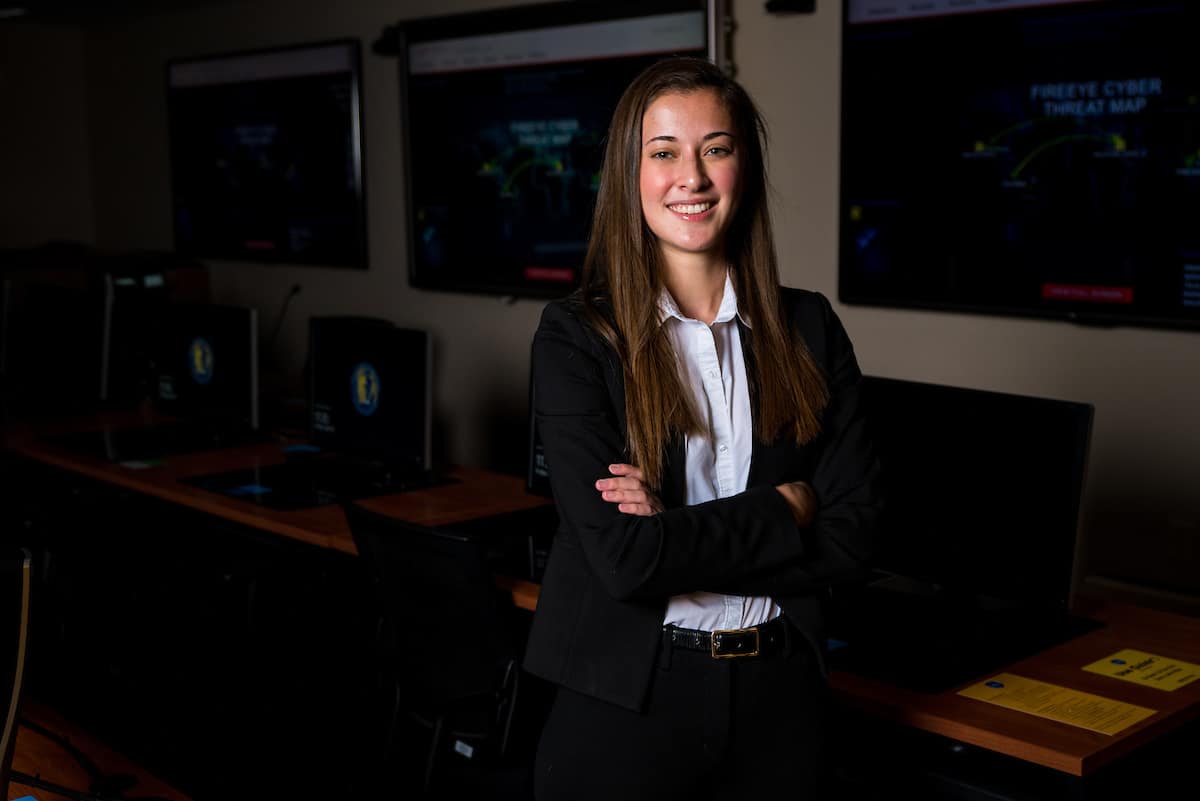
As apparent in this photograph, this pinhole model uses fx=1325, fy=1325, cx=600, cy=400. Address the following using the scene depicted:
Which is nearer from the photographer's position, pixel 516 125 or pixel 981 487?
pixel 981 487

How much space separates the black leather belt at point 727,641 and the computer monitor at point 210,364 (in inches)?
122

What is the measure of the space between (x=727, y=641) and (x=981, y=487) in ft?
3.19

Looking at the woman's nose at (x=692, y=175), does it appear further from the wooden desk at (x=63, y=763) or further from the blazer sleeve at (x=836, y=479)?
the wooden desk at (x=63, y=763)

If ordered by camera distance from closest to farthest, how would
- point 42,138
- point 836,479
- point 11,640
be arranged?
point 11,640, point 836,479, point 42,138

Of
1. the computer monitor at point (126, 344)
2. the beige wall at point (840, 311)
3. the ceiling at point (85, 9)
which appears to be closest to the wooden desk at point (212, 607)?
the computer monitor at point (126, 344)

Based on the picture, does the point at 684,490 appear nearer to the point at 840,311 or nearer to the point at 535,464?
the point at 535,464

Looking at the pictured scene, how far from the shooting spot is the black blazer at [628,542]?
5.51 ft

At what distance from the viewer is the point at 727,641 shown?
1.69 meters

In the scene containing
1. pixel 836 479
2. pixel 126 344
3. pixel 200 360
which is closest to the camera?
pixel 836 479

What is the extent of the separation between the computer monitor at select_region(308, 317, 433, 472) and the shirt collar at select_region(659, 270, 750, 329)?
6.67 feet

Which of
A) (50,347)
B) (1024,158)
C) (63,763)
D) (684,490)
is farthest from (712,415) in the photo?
(50,347)

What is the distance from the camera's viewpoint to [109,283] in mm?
5270

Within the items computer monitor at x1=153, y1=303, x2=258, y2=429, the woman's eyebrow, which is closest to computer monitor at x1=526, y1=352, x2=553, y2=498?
computer monitor at x1=153, y1=303, x2=258, y2=429

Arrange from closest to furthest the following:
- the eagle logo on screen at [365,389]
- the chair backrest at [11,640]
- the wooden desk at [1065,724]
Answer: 1. the chair backrest at [11,640]
2. the wooden desk at [1065,724]
3. the eagle logo on screen at [365,389]
